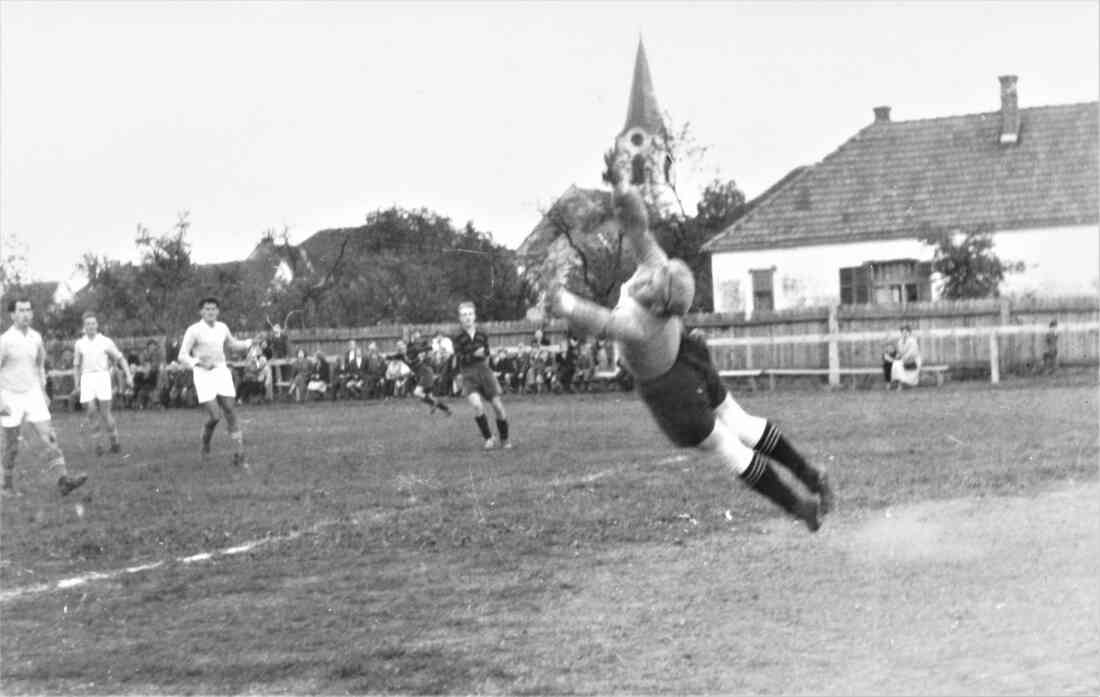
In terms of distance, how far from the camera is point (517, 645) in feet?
30.0

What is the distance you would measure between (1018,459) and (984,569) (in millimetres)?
5964

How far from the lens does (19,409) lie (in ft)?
55.2

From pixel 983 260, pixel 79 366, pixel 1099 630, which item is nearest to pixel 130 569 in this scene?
pixel 1099 630

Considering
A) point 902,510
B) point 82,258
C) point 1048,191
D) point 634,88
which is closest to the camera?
point 634,88

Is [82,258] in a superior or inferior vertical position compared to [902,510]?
superior

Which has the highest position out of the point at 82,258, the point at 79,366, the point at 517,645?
the point at 82,258

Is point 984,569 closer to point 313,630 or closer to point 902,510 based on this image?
point 902,510

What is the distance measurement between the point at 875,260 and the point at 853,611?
33.5 metres

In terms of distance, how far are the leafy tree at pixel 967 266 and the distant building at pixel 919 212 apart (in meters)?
0.58

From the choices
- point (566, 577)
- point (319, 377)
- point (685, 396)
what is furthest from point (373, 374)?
point (685, 396)

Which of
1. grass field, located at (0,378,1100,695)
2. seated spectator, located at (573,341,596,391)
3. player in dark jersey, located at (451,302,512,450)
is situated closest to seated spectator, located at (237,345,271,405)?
seated spectator, located at (573,341,596,391)

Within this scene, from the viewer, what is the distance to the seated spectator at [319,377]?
39062 mm

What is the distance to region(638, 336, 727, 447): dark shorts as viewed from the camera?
21.9 ft

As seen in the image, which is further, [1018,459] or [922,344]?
[922,344]
